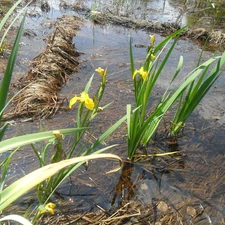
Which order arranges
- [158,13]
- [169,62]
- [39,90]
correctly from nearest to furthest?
[39,90] → [169,62] → [158,13]

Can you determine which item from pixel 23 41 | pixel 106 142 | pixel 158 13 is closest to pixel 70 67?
pixel 23 41

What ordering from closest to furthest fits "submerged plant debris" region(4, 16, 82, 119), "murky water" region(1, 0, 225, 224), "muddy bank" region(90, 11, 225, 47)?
"murky water" region(1, 0, 225, 224)
"submerged plant debris" region(4, 16, 82, 119)
"muddy bank" region(90, 11, 225, 47)

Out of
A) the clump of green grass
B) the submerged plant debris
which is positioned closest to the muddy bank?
the submerged plant debris

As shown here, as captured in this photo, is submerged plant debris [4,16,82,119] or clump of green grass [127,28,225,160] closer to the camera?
clump of green grass [127,28,225,160]

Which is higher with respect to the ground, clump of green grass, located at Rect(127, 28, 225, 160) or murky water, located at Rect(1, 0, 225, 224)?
clump of green grass, located at Rect(127, 28, 225, 160)

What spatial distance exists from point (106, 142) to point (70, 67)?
148cm

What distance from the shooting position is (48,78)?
3.20 m

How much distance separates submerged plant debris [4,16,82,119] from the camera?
2.62 m

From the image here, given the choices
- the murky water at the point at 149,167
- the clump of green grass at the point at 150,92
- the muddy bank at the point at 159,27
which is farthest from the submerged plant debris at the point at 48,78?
the muddy bank at the point at 159,27

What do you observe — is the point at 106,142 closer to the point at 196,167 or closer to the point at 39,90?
the point at 196,167

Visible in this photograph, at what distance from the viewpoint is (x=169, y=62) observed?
4020mm

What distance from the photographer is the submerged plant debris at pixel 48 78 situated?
2.62 metres

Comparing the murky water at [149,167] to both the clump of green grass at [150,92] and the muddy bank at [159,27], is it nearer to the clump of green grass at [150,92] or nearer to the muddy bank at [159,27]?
the clump of green grass at [150,92]

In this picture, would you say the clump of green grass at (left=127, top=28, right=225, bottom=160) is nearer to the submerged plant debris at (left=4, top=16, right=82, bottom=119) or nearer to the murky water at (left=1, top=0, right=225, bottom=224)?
the murky water at (left=1, top=0, right=225, bottom=224)
